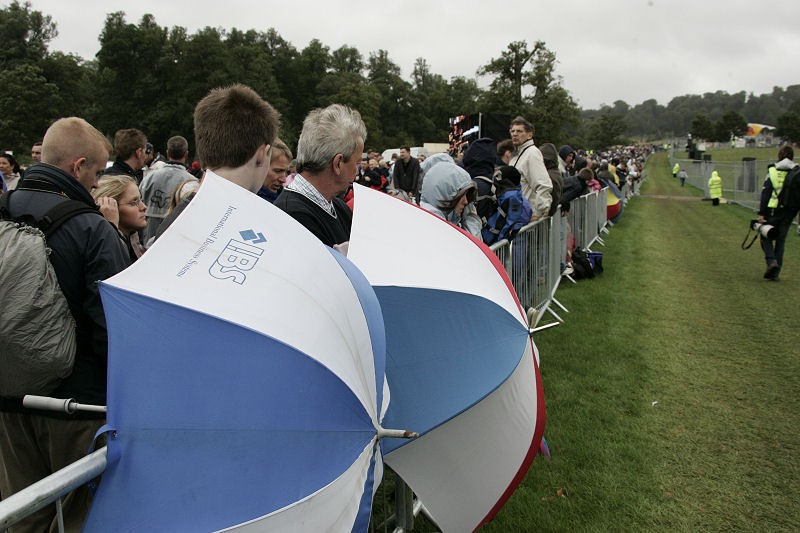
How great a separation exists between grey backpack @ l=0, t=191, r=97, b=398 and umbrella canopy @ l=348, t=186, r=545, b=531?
3.68 feet

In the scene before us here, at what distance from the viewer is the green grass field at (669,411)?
3475mm

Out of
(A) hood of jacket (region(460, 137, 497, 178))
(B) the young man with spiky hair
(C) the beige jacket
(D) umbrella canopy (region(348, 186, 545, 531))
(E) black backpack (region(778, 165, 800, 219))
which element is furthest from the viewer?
(E) black backpack (region(778, 165, 800, 219))

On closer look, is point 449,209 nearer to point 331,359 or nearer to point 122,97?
point 331,359

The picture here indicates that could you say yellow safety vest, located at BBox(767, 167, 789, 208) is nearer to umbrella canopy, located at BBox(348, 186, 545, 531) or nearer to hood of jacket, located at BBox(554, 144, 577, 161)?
hood of jacket, located at BBox(554, 144, 577, 161)

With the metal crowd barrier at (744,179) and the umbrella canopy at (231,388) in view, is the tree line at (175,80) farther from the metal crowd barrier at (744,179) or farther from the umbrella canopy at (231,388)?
the umbrella canopy at (231,388)

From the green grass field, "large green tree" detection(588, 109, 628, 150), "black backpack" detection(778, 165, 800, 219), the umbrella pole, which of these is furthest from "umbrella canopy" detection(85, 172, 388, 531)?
"large green tree" detection(588, 109, 628, 150)

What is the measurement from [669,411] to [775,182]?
7.50 m

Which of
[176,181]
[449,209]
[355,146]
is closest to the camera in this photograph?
[355,146]

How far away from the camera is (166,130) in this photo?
62594mm

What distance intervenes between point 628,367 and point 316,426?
5259 mm

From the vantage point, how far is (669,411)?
4.84 m

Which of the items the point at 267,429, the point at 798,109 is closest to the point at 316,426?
the point at 267,429

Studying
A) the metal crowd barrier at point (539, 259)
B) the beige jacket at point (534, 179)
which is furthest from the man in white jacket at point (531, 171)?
the metal crowd barrier at point (539, 259)

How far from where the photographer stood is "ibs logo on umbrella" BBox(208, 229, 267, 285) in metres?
1.34
